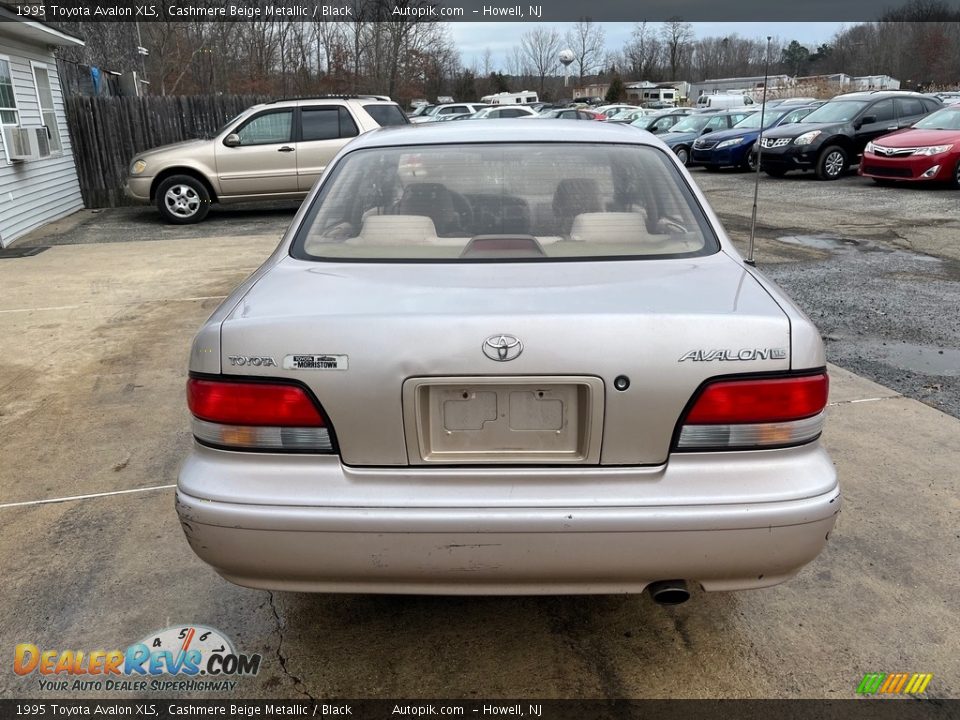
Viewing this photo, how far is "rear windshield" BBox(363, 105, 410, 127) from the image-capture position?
1273 centimetres

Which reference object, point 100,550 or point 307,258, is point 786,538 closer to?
point 307,258

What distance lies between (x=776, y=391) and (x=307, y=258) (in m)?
1.57

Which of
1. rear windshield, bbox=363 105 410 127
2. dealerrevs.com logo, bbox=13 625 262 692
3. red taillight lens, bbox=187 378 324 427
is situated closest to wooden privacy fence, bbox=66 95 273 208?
rear windshield, bbox=363 105 410 127

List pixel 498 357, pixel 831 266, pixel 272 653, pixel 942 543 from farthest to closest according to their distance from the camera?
pixel 831 266
pixel 942 543
pixel 272 653
pixel 498 357

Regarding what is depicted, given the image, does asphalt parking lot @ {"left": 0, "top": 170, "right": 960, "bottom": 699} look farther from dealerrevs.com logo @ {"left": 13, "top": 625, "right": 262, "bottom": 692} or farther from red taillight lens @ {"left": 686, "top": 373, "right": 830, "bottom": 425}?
red taillight lens @ {"left": 686, "top": 373, "right": 830, "bottom": 425}

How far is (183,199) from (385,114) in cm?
350

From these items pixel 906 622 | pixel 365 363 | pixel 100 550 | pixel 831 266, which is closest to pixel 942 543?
pixel 906 622

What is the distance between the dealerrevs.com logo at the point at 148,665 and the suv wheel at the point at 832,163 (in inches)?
619

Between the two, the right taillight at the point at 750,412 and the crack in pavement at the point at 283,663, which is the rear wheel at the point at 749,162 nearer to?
the right taillight at the point at 750,412

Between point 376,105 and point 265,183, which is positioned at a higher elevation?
point 376,105

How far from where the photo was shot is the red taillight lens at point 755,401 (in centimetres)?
202

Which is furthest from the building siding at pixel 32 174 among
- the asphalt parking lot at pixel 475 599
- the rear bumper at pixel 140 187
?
the asphalt parking lot at pixel 475 599

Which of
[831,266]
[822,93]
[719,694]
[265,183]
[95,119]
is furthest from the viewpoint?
[822,93]

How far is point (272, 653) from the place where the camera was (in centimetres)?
252
